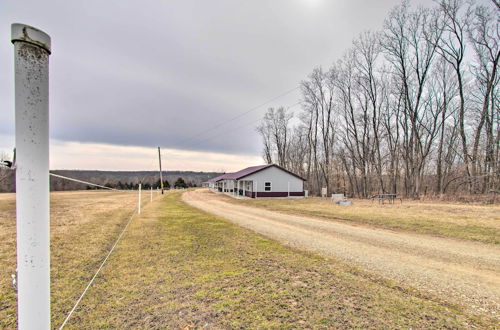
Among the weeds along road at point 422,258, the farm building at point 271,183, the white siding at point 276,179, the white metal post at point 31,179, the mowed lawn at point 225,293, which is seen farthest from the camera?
the white siding at point 276,179

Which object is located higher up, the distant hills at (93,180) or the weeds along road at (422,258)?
the distant hills at (93,180)

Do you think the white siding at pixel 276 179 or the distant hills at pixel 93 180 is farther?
the white siding at pixel 276 179

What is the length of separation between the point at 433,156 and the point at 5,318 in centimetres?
3644

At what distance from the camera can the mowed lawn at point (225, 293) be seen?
3094 mm

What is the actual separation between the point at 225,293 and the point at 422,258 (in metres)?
5.20

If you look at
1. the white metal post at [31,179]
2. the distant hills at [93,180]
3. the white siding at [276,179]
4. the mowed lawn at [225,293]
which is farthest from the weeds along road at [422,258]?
the white siding at [276,179]

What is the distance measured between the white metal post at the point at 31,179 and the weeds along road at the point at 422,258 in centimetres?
503

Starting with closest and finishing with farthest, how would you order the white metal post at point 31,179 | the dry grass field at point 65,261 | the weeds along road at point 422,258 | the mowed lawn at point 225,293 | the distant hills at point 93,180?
the white metal post at point 31,179
the distant hills at point 93,180
the mowed lawn at point 225,293
the dry grass field at point 65,261
the weeds along road at point 422,258

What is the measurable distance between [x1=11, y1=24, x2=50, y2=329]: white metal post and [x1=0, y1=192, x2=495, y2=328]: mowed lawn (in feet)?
7.05

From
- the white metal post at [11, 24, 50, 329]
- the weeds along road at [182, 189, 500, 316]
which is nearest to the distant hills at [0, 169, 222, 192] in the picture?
the white metal post at [11, 24, 50, 329]

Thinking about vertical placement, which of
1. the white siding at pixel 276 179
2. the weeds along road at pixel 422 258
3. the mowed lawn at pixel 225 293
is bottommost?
the weeds along road at pixel 422 258

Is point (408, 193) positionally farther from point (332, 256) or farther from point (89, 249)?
point (89, 249)

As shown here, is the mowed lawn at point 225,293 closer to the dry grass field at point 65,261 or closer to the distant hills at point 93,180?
the dry grass field at point 65,261

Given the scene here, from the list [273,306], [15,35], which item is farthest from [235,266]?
[15,35]
